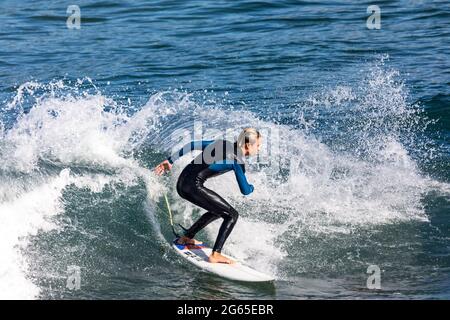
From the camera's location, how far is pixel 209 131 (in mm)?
14203

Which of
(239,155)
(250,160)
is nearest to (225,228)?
(239,155)

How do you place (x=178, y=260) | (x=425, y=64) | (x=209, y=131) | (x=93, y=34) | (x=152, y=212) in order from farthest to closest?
(x=93, y=34) → (x=425, y=64) → (x=209, y=131) → (x=152, y=212) → (x=178, y=260)

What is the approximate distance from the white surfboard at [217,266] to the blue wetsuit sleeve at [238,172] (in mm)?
966

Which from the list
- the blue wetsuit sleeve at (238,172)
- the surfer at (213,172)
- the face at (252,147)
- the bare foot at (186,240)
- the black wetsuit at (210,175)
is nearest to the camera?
the blue wetsuit sleeve at (238,172)

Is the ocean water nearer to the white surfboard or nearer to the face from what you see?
the white surfboard

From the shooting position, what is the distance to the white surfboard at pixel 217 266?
30.1 feet

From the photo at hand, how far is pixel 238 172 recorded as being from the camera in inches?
357

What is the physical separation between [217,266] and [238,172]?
120 centimetres

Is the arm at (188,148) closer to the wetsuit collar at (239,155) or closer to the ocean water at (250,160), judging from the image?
the wetsuit collar at (239,155)

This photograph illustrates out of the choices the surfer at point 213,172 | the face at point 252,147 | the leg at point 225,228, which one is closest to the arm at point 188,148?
the surfer at point 213,172

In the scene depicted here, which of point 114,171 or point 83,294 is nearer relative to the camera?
point 83,294
